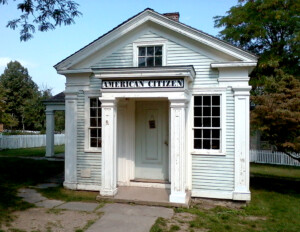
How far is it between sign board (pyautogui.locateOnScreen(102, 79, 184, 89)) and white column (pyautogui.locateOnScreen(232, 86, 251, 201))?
174 centimetres

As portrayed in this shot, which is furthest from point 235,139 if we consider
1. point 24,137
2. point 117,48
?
point 24,137

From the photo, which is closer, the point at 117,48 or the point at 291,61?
the point at 117,48

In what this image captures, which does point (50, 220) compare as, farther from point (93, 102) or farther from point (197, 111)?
point (197, 111)

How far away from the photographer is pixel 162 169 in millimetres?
8633

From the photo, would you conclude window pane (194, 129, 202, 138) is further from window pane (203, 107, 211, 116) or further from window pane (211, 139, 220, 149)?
window pane (203, 107, 211, 116)

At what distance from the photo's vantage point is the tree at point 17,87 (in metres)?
44.1

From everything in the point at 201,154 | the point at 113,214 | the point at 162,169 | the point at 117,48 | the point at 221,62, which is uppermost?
the point at 117,48

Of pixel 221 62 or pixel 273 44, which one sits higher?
pixel 273 44

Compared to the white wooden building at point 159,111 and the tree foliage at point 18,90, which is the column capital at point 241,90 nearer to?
the white wooden building at point 159,111

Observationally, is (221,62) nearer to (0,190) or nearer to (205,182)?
(205,182)

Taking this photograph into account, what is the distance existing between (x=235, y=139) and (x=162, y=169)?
2433 mm

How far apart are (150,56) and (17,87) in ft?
147

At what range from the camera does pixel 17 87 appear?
1843 inches

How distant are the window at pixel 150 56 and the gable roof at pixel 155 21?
725mm
